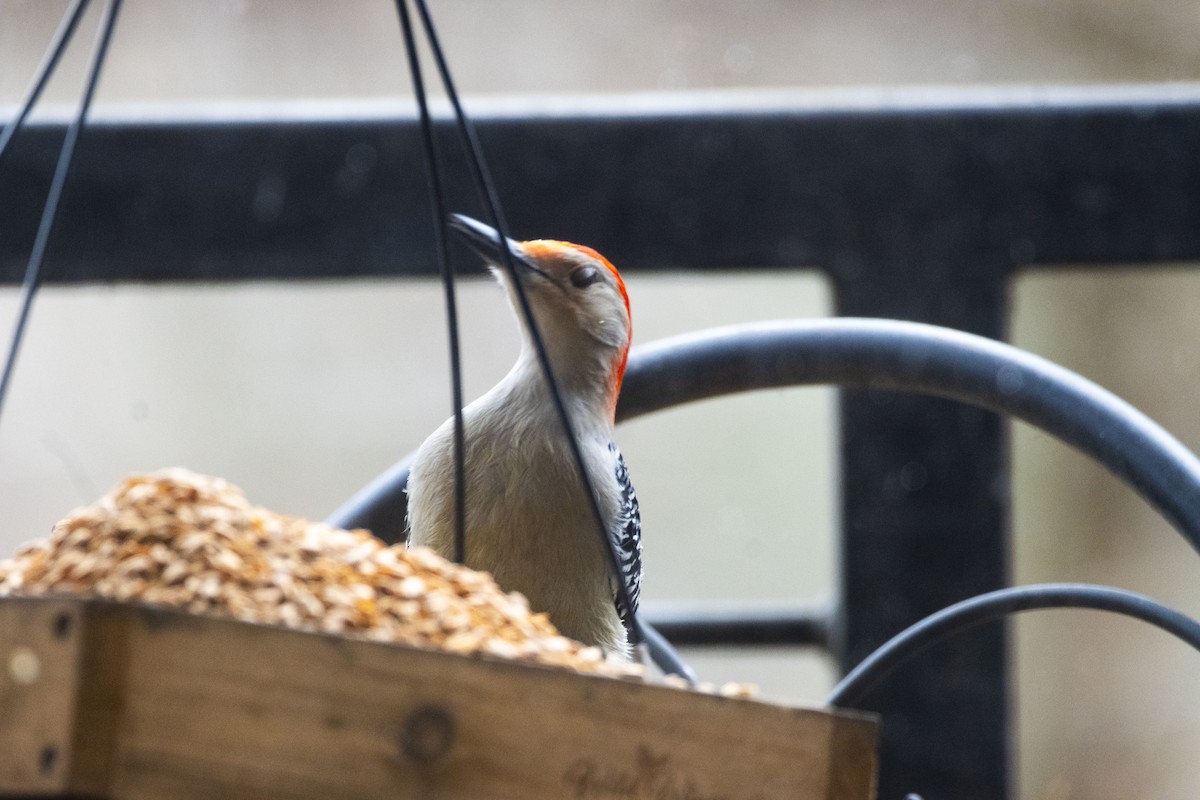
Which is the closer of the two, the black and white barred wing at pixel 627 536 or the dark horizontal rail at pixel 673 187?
the black and white barred wing at pixel 627 536

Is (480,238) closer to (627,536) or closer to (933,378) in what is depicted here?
(627,536)

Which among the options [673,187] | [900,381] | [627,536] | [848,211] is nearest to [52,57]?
[627,536]

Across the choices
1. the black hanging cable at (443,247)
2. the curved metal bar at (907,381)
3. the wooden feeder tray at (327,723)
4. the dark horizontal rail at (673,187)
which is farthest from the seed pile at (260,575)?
the dark horizontal rail at (673,187)

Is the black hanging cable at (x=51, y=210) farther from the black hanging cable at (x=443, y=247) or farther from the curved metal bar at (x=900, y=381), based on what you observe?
the curved metal bar at (x=900, y=381)

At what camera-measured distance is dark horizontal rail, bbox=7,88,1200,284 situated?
7.97ft

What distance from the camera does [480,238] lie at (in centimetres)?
130

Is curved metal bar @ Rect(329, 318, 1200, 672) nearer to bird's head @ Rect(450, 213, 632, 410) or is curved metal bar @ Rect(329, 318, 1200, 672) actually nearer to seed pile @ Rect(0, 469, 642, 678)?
bird's head @ Rect(450, 213, 632, 410)

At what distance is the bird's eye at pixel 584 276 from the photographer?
1.42 m

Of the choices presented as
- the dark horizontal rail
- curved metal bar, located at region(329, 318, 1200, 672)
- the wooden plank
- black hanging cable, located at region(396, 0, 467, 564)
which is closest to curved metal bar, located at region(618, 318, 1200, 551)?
curved metal bar, located at region(329, 318, 1200, 672)

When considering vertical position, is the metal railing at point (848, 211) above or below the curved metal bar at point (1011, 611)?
above

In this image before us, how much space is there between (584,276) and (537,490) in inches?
12.1

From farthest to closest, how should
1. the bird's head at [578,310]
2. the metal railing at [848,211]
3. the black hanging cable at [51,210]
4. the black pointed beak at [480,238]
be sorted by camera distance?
the metal railing at [848,211] < the bird's head at [578,310] < the black pointed beak at [480,238] < the black hanging cable at [51,210]

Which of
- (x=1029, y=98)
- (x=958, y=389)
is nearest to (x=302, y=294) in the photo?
(x=1029, y=98)

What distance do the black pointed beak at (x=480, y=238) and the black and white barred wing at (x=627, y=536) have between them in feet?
0.78
